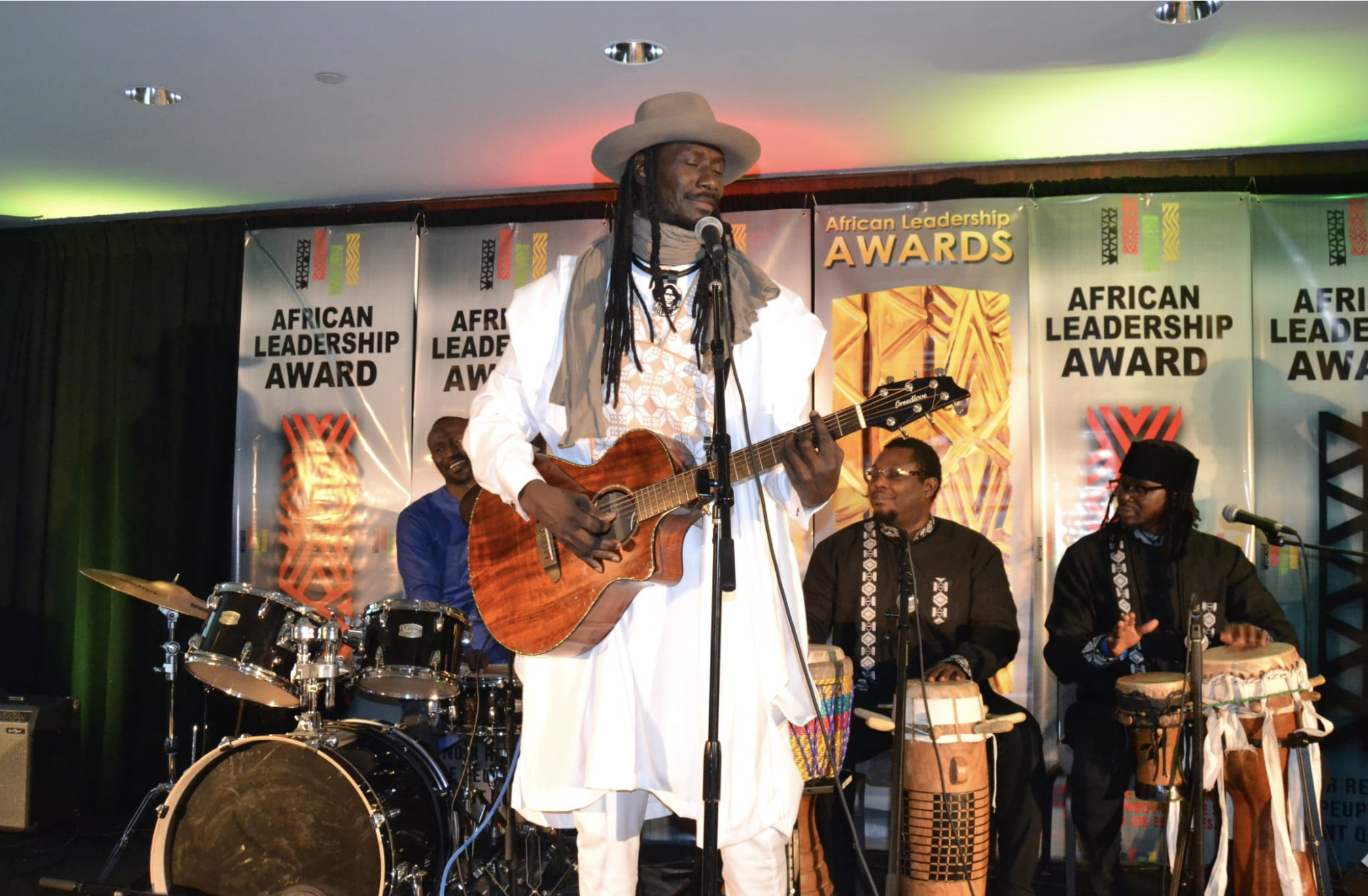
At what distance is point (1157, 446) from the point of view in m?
5.12

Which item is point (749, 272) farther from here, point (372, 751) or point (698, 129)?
point (372, 751)

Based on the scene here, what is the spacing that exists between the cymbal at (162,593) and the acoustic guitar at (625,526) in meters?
2.30

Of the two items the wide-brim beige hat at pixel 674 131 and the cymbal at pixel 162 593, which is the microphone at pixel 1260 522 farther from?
the cymbal at pixel 162 593

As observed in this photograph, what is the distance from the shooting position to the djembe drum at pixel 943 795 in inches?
161

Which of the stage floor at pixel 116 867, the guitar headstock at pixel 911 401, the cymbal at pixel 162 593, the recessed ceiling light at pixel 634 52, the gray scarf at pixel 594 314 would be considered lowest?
the stage floor at pixel 116 867

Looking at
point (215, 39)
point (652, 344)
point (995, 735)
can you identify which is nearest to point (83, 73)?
point (215, 39)

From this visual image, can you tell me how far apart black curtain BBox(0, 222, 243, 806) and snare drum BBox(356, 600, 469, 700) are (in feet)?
9.46

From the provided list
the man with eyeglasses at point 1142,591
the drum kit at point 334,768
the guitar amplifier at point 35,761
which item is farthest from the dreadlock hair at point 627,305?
the guitar amplifier at point 35,761

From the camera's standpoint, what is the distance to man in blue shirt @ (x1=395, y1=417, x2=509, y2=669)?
582cm

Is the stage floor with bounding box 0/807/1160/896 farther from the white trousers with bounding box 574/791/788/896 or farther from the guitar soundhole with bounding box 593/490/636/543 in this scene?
the guitar soundhole with bounding box 593/490/636/543

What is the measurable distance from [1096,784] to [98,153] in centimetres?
573

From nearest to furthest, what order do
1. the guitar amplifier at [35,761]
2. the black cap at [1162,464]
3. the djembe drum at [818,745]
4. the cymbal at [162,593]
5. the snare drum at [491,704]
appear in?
the djembe drum at [818,745]
the snare drum at [491,704]
the cymbal at [162,593]
the black cap at [1162,464]
the guitar amplifier at [35,761]

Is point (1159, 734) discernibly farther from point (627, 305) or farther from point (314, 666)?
point (314, 666)

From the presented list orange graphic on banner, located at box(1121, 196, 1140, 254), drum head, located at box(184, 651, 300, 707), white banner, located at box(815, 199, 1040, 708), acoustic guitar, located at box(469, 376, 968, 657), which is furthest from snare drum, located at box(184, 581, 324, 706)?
orange graphic on banner, located at box(1121, 196, 1140, 254)
